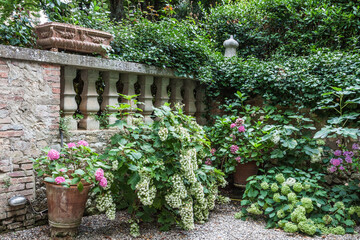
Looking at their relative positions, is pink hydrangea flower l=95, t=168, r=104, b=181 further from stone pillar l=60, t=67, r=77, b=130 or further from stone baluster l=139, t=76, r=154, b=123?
stone baluster l=139, t=76, r=154, b=123

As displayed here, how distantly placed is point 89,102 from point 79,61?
0.51m

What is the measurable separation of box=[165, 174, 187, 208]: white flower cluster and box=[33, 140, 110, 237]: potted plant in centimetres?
67

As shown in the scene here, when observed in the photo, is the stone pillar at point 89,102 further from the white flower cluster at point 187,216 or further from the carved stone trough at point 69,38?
the white flower cluster at point 187,216

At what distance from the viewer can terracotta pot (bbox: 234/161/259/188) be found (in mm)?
4234

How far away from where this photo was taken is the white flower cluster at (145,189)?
2.88m

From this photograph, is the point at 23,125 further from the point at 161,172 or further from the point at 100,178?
the point at 161,172

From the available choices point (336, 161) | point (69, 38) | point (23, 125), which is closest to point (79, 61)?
point (69, 38)

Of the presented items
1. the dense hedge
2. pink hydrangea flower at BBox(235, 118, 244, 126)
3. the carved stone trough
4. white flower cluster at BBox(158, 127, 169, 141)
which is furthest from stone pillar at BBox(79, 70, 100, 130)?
the dense hedge

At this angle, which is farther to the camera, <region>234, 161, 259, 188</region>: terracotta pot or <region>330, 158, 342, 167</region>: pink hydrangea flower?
<region>234, 161, 259, 188</region>: terracotta pot

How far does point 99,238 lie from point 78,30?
2303 mm

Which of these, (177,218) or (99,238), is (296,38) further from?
(99,238)

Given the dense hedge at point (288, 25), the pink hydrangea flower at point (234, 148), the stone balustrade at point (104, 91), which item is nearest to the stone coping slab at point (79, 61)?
the stone balustrade at point (104, 91)

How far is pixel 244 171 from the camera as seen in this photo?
168 inches

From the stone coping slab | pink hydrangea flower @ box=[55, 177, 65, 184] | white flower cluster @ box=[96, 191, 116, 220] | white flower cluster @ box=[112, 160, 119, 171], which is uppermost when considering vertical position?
the stone coping slab
